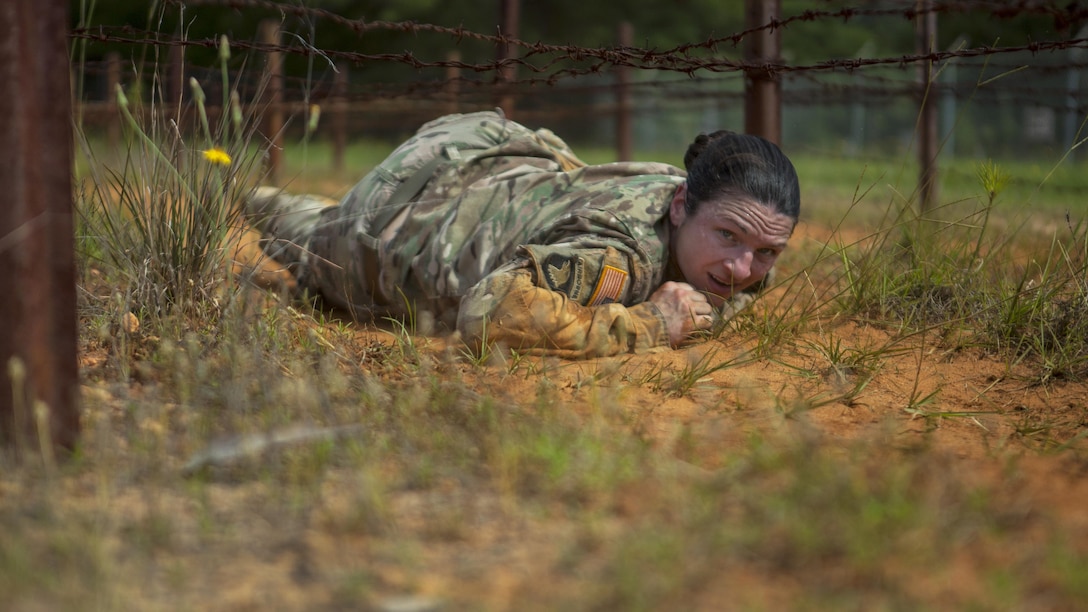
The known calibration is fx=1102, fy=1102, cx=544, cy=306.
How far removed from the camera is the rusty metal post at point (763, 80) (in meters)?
4.14

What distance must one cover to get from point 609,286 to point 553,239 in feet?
0.76

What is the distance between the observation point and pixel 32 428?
74.0 inches

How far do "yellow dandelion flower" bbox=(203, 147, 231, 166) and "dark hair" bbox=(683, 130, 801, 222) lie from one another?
4.24 feet

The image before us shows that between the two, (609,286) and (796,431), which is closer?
(796,431)

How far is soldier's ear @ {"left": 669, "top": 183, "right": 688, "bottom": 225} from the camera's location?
3.22 meters

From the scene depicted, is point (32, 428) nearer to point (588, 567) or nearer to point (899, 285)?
point (588, 567)

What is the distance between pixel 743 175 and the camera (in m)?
3.12

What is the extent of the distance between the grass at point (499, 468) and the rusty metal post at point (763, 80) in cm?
134

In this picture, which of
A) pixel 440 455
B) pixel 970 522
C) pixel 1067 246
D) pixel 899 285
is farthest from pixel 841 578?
pixel 1067 246

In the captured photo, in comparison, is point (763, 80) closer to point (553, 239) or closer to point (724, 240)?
point (724, 240)

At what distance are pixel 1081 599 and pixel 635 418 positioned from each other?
1012mm

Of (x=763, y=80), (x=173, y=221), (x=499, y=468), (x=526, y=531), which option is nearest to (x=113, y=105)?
(x=173, y=221)

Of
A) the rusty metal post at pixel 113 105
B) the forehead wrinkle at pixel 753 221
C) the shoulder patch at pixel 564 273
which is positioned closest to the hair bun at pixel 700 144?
the forehead wrinkle at pixel 753 221

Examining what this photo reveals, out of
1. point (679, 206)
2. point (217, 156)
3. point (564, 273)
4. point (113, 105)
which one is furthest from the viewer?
point (113, 105)
